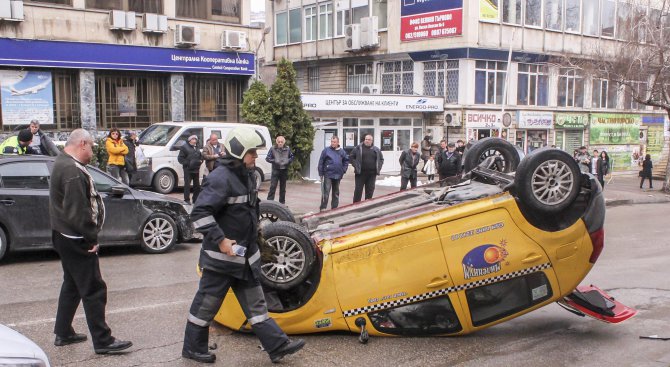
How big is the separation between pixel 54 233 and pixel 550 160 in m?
4.03

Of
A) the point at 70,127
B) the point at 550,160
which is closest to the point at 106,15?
the point at 70,127

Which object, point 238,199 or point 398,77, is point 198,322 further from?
point 398,77

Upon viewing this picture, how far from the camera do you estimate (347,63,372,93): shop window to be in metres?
32.8

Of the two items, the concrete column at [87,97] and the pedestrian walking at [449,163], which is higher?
the concrete column at [87,97]

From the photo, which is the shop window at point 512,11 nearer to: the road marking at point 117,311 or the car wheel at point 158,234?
the car wheel at point 158,234

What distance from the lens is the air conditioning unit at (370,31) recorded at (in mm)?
30844

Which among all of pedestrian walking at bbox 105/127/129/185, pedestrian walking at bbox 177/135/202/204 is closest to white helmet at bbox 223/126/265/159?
pedestrian walking at bbox 177/135/202/204

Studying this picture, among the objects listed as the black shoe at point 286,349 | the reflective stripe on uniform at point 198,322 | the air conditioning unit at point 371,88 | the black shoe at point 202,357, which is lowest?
the black shoe at point 202,357

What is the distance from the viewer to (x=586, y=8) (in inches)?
1314

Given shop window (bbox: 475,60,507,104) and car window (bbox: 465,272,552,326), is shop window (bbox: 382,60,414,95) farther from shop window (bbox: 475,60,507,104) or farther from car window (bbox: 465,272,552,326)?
car window (bbox: 465,272,552,326)

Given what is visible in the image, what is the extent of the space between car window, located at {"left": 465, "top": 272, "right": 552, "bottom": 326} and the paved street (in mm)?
291

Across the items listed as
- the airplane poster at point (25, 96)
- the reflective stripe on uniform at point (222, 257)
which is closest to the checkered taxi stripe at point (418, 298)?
the reflective stripe on uniform at point (222, 257)

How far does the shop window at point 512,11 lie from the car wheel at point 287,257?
2644 cm

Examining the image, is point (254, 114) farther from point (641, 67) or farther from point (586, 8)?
point (586, 8)
